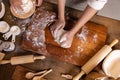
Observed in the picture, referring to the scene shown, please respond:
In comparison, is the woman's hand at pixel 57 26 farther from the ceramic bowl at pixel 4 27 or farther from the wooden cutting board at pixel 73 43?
the ceramic bowl at pixel 4 27

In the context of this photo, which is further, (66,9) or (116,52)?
(66,9)

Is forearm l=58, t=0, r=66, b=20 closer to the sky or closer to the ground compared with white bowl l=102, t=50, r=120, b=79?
closer to the sky

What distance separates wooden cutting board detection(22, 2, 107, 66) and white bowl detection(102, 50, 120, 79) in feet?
0.30

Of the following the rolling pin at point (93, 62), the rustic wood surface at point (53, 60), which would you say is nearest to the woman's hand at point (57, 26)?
the rustic wood surface at point (53, 60)

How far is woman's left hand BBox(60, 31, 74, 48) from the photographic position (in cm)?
124

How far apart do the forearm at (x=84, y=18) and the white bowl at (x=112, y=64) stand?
8.2 inches

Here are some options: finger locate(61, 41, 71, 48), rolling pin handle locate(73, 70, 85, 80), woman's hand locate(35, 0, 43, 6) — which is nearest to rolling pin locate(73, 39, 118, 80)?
rolling pin handle locate(73, 70, 85, 80)

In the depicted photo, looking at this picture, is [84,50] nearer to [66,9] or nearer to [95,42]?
[95,42]

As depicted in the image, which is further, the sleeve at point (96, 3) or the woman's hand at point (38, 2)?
the woman's hand at point (38, 2)

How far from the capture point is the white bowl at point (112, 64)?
1.19 metres

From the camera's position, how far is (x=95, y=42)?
129cm

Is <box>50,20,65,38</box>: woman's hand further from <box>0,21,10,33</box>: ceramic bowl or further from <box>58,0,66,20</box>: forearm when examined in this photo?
<box>0,21,10,33</box>: ceramic bowl

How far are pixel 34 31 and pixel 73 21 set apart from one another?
0.22 metres

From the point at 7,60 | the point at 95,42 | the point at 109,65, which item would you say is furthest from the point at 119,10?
the point at 7,60
